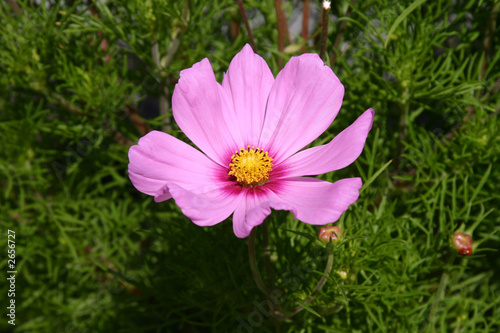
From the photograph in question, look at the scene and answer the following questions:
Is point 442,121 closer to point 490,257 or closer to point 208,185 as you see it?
point 490,257

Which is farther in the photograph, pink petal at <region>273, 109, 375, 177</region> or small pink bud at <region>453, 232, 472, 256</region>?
small pink bud at <region>453, 232, 472, 256</region>

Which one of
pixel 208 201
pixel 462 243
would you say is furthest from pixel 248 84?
pixel 462 243

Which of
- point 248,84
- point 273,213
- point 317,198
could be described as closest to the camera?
point 317,198

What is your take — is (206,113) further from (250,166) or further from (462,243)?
(462,243)

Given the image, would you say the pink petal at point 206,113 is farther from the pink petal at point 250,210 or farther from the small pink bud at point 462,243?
the small pink bud at point 462,243

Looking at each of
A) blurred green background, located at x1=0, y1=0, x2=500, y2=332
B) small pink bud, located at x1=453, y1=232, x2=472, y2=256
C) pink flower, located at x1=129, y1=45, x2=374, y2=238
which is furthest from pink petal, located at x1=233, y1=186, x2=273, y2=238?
small pink bud, located at x1=453, y1=232, x2=472, y2=256

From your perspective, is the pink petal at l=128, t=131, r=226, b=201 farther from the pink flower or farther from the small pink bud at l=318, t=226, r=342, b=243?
the small pink bud at l=318, t=226, r=342, b=243

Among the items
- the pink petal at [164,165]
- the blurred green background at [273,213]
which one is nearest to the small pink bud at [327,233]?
the blurred green background at [273,213]
